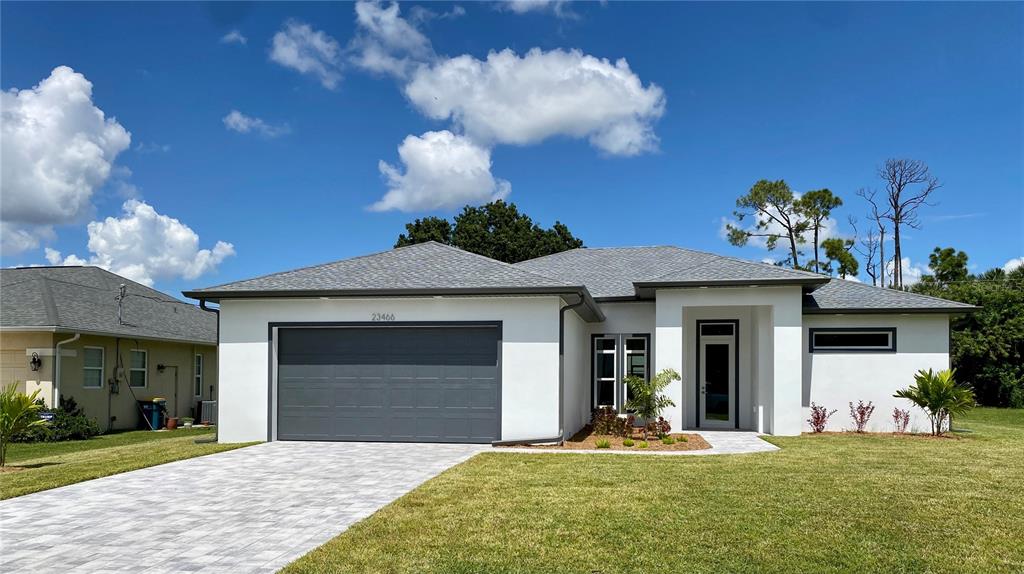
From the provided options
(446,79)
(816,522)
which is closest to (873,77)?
(446,79)

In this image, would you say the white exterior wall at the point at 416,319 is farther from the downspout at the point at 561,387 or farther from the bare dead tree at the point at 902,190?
Result: the bare dead tree at the point at 902,190

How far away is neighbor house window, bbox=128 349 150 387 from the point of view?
71.5ft

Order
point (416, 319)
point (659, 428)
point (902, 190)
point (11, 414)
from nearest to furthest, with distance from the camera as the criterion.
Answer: point (11, 414)
point (416, 319)
point (659, 428)
point (902, 190)

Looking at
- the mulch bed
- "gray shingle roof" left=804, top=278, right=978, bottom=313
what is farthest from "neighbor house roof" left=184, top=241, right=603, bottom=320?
"gray shingle roof" left=804, top=278, right=978, bottom=313

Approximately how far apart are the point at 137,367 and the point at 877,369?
2138cm

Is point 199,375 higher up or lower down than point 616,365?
lower down

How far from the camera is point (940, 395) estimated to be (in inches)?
616

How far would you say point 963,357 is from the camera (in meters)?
29.8

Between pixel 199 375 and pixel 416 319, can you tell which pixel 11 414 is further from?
pixel 199 375

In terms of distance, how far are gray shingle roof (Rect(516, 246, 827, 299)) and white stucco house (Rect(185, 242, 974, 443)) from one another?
0.11 meters

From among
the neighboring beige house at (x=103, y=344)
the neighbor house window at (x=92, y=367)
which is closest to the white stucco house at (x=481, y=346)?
the neighboring beige house at (x=103, y=344)

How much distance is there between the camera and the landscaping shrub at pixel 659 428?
15.0 m

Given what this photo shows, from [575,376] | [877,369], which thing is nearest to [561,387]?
[575,376]

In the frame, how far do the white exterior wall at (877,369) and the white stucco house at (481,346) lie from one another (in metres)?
0.03
